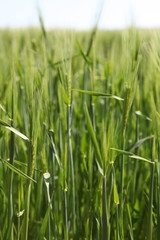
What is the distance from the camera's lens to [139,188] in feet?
2.83

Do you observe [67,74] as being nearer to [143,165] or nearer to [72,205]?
[72,205]

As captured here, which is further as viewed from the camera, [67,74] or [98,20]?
[98,20]

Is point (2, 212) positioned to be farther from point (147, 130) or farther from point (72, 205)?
point (147, 130)

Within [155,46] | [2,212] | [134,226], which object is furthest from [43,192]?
[155,46]

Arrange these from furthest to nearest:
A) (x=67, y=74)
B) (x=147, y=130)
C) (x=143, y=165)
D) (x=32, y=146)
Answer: (x=147, y=130), (x=143, y=165), (x=67, y=74), (x=32, y=146)

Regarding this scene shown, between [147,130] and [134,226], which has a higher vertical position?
[147,130]

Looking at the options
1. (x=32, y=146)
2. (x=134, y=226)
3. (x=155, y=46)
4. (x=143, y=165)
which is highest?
(x=155, y=46)

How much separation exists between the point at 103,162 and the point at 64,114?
0.16 meters

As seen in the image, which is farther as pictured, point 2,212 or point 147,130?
point 147,130

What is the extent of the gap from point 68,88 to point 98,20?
289 mm

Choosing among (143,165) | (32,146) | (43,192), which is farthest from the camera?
(143,165)

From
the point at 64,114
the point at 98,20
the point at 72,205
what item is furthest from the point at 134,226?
the point at 98,20

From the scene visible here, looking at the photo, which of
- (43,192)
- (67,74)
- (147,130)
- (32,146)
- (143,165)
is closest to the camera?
(32,146)

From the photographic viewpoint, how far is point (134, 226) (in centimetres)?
78
